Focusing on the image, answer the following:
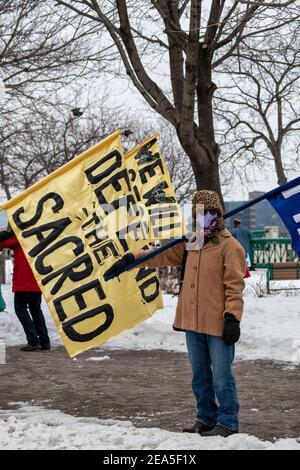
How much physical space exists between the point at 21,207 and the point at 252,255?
509 inches

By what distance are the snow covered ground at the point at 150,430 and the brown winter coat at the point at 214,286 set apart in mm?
804

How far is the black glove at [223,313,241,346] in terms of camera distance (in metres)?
5.50

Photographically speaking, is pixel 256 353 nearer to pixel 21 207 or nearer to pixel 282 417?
pixel 282 417

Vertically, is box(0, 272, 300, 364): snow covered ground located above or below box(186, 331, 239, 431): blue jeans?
below

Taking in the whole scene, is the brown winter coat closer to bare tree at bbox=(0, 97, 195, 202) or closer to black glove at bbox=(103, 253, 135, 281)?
black glove at bbox=(103, 253, 135, 281)

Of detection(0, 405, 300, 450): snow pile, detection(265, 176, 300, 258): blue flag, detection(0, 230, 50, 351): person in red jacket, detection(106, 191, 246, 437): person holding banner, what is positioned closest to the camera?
detection(0, 405, 300, 450): snow pile

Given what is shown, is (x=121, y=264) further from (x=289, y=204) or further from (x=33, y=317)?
(x=33, y=317)

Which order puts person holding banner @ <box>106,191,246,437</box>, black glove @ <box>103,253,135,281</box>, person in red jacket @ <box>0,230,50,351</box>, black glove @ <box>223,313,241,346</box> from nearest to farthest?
black glove @ <box>223,313,241,346</box>
person holding banner @ <box>106,191,246,437</box>
black glove @ <box>103,253,135,281</box>
person in red jacket @ <box>0,230,50,351</box>

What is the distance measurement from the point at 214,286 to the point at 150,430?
1.08m

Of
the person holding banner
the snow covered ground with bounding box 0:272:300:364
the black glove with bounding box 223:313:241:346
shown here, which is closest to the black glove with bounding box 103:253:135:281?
the person holding banner

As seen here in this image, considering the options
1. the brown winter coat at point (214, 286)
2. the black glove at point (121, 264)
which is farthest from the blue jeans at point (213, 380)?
the black glove at point (121, 264)

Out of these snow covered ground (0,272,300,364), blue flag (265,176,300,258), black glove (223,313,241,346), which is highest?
blue flag (265,176,300,258)

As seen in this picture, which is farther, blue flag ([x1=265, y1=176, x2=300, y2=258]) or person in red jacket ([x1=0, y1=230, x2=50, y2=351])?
person in red jacket ([x1=0, y1=230, x2=50, y2=351])

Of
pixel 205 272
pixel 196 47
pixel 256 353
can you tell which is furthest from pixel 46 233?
pixel 196 47
